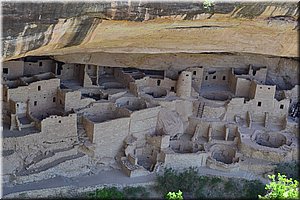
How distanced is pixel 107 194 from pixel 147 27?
3.25 metres

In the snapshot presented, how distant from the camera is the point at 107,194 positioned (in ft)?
34.6

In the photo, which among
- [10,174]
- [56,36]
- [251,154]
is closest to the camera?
[56,36]

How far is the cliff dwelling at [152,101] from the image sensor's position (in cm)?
1012

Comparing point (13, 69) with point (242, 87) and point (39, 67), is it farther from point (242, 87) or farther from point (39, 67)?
point (242, 87)

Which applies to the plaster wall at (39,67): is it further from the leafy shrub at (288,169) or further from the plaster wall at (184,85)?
the leafy shrub at (288,169)

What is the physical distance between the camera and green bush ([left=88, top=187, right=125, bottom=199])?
34.4 feet

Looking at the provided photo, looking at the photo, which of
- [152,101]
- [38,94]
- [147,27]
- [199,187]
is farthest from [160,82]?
[147,27]

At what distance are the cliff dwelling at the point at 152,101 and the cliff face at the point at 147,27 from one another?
38 millimetres

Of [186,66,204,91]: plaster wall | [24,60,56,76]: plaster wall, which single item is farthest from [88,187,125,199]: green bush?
[186,66,204,91]: plaster wall

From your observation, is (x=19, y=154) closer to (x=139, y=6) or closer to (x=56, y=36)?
(x=56, y=36)

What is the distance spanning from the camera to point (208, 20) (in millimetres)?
9469

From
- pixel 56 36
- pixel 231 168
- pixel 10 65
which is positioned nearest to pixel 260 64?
pixel 231 168

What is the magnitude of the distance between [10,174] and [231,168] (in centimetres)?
438

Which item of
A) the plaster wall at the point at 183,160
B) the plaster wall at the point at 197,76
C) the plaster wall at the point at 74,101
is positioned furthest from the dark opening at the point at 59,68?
the plaster wall at the point at 183,160
